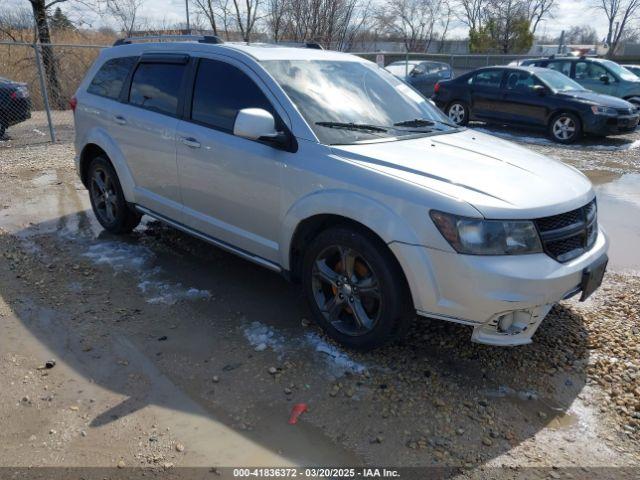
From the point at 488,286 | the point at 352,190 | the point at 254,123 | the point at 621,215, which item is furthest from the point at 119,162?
the point at 621,215

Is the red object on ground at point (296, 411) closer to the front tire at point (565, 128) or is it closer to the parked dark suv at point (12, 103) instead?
the parked dark suv at point (12, 103)

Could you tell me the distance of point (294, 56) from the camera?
4219 mm

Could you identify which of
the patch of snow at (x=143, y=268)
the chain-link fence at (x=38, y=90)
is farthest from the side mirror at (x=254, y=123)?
the chain-link fence at (x=38, y=90)

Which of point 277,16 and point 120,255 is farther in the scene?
point 277,16

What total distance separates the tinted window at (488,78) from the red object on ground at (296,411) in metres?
11.7

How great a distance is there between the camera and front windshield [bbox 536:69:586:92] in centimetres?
1210

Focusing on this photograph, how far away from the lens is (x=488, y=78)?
13.3 m

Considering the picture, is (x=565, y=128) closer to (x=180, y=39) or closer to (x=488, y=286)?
(x=180, y=39)

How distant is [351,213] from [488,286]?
88 centimetres

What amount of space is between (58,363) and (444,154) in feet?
9.14

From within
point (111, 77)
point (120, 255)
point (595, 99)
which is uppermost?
point (111, 77)

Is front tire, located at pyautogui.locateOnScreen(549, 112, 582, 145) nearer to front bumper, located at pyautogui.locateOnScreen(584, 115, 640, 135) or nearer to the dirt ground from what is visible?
front bumper, located at pyautogui.locateOnScreen(584, 115, 640, 135)

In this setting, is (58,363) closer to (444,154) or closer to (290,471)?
(290,471)

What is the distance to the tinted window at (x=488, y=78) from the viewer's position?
42.8 feet
